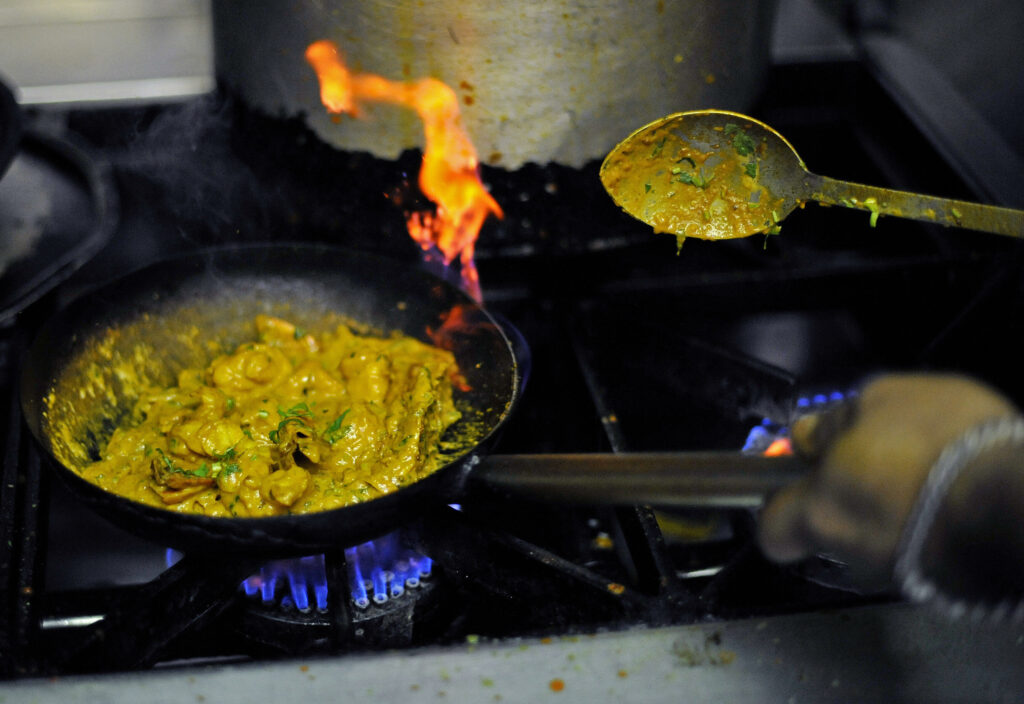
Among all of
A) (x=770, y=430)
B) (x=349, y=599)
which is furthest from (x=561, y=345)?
(x=349, y=599)

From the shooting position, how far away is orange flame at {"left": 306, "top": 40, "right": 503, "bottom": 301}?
1.17m

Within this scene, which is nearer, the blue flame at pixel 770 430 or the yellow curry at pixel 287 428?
the yellow curry at pixel 287 428

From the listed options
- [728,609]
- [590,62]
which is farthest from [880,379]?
[590,62]

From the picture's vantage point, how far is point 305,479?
1.03m

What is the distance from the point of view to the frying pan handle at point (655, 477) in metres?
0.79

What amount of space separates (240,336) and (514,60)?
0.59m

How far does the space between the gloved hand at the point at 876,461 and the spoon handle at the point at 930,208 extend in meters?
0.35

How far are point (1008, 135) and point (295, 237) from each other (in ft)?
4.46

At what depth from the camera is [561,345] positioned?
1386 millimetres

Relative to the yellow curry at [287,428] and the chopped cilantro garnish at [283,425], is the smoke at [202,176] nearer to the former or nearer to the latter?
the yellow curry at [287,428]

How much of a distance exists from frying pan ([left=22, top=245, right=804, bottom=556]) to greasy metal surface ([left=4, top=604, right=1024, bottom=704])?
0.14 meters

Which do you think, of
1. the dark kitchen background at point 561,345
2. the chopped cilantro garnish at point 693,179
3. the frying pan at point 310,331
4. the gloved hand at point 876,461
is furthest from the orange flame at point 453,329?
the gloved hand at point 876,461

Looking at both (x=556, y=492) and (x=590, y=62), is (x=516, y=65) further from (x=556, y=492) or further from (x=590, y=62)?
(x=556, y=492)

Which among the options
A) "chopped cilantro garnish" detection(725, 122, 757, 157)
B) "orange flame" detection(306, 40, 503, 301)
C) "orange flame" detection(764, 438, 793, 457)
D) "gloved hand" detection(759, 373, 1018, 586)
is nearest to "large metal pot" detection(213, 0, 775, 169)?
"orange flame" detection(306, 40, 503, 301)
